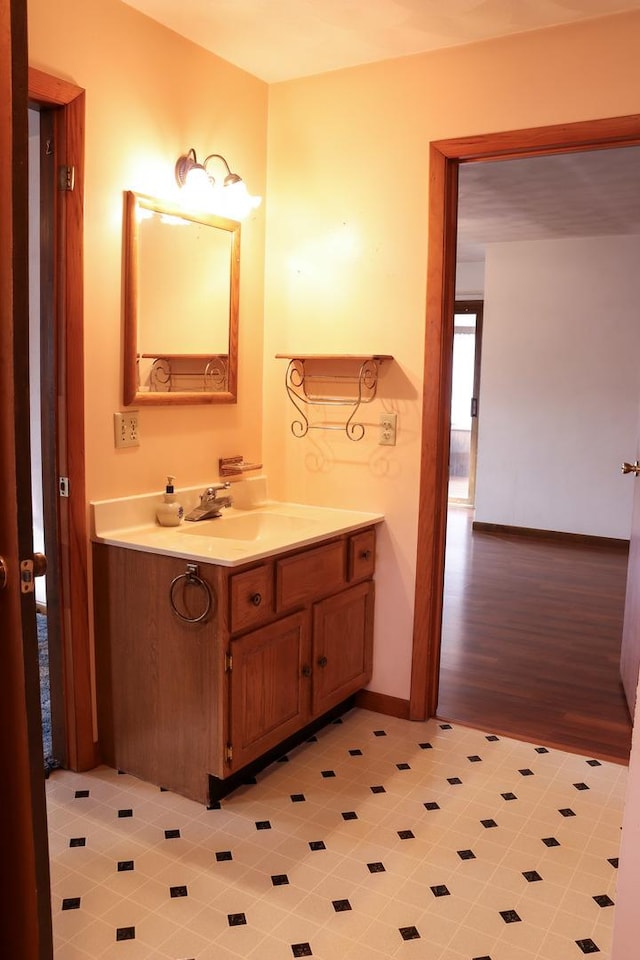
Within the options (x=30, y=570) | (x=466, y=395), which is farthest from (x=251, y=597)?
(x=466, y=395)

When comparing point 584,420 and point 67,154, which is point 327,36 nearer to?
point 67,154

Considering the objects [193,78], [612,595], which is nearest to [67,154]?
[193,78]

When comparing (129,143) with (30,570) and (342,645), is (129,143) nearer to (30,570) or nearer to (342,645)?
(30,570)

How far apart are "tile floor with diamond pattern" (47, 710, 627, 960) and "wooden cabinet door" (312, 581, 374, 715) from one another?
0.72ft

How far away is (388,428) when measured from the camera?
312 centimetres

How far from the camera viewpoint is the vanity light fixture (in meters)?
2.80

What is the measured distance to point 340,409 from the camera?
127 inches

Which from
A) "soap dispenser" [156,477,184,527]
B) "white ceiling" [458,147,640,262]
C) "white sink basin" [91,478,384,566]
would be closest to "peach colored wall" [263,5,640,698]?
"white sink basin" [91,478,384,566]

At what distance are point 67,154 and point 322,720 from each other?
2165 mm

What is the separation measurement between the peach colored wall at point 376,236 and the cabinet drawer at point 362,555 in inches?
2.4

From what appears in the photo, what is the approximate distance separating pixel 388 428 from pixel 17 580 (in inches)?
74.2

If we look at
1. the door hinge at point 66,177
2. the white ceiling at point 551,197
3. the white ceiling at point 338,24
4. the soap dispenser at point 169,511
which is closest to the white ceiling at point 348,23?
the white ceiling at point 338,24

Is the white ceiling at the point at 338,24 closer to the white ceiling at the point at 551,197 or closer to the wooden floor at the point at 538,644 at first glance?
the white ceiling at the point at 551,197

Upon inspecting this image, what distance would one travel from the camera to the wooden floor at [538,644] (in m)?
3.20
